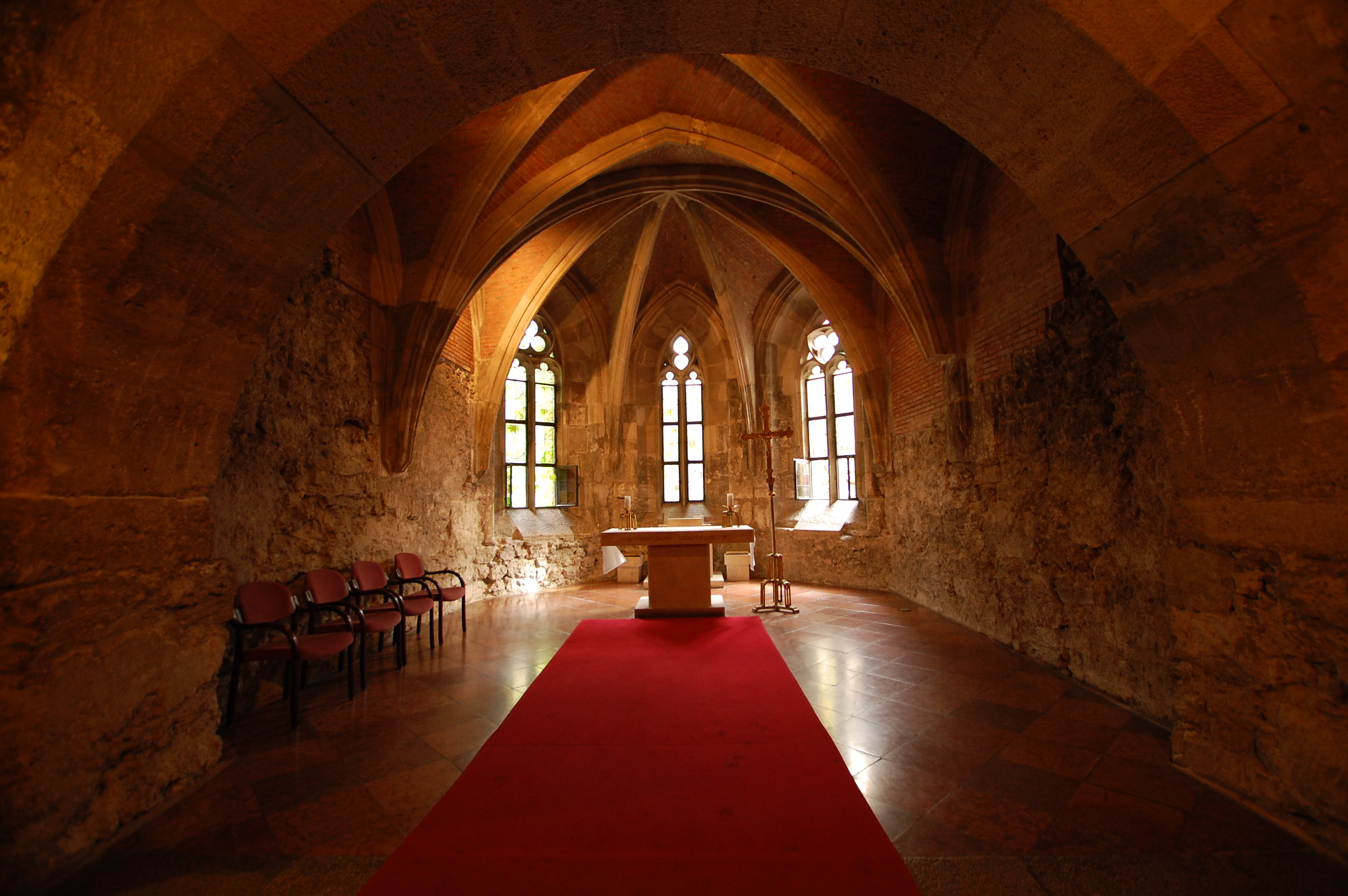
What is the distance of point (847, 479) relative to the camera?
391 inches

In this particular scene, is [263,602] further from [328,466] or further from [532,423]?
[532,423]

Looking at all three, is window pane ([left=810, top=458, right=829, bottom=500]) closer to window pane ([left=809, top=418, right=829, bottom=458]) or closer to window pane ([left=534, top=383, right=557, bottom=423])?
window pane ([left=809, top=418, right=829, bottom=458])

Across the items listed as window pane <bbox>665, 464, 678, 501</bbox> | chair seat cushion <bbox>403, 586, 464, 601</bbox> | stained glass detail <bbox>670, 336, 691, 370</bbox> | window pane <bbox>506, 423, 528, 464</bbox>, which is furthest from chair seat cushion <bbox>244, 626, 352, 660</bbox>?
stained glass detail <bbox>670, 336, 691, 370</bbox>

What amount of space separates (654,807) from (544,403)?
362 inches

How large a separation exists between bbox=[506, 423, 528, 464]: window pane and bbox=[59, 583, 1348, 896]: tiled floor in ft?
18.3

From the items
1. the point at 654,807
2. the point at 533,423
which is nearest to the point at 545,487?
the point at 533,423

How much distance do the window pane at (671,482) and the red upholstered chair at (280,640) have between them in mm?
7400

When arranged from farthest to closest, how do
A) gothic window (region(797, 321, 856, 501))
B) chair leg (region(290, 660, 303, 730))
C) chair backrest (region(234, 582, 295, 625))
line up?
1. gothic window (region(797, 321, 856, 501))
2. chair backrest (region(234, 582, 295, 625))
3. chair leg (region(290, 660, 303, 730))

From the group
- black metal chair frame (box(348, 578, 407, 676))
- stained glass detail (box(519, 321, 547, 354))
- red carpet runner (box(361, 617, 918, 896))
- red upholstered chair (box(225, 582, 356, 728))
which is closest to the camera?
red carpet runner (box(361, 617, 918, 896))

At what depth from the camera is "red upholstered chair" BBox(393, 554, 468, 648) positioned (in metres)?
5.62

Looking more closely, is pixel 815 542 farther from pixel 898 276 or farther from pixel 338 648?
pixel 338 648

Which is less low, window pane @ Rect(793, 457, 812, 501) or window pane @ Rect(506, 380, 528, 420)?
window pane @ Rect(506, 380, 528, 420)

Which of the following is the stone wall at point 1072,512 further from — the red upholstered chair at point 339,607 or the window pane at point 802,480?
the red upholstered chair at point 339,607

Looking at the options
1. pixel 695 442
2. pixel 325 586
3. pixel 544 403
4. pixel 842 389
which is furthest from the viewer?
pixel 695 442
